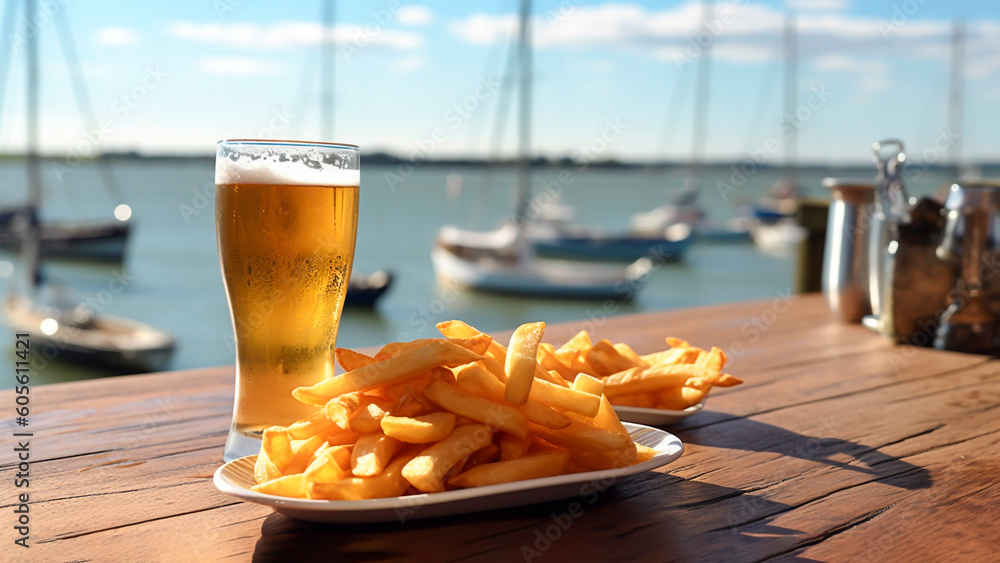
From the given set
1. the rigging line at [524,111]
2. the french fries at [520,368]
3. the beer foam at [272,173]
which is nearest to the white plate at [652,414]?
the french fries at [520,368]

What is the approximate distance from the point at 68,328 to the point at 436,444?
1843 cm

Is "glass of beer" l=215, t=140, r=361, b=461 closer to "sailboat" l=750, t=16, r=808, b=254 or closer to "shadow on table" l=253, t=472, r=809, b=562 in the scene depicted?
"shadow on table" l=253, t=472, r=809, b=562

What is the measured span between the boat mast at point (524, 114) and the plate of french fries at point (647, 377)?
20233 mm

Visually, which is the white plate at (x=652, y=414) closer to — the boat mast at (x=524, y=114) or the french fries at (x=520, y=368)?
the french fries at (x=520, y=368)

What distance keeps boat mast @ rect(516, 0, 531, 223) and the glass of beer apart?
20433mm

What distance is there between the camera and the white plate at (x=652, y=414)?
1362 millimetres

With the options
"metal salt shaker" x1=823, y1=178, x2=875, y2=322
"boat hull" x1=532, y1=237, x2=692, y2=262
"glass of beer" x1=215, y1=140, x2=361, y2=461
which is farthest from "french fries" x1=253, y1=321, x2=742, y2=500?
"boat hull" x1=532, y1=237, x2=692, y2=262

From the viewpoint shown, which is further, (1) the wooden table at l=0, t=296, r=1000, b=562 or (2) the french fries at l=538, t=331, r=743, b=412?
(2) the french fries at l=538, t=331, r=743, b=412

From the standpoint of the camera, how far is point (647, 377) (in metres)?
1.38

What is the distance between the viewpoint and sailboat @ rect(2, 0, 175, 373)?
16.0m

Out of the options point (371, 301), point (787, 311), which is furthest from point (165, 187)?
point (787, 311)

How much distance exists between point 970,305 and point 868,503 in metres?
1.46

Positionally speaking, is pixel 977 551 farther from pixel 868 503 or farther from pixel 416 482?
pixel 416 482

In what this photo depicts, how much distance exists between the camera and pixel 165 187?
10506 centimetres
